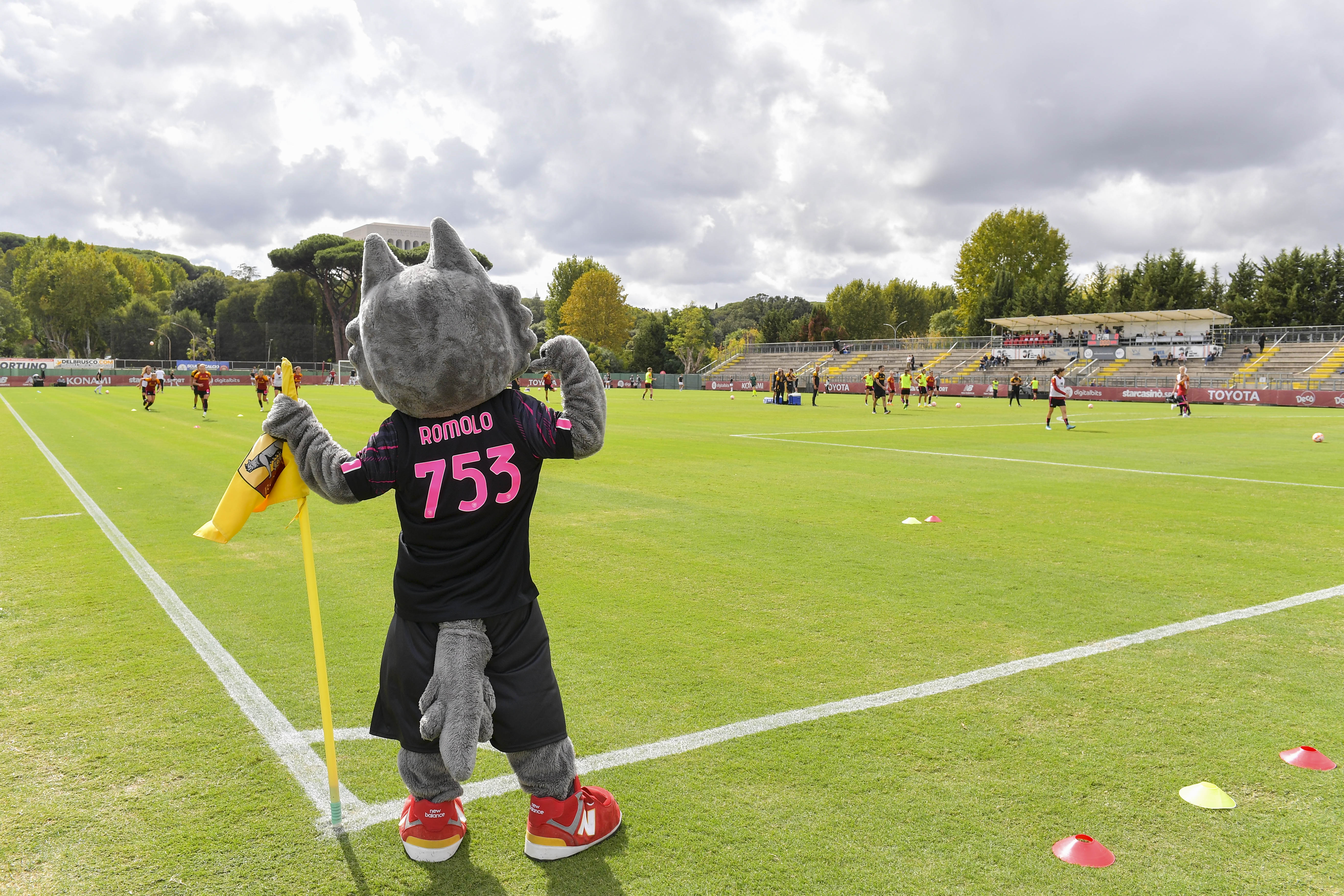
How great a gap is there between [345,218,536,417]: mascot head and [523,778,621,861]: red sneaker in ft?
4.65

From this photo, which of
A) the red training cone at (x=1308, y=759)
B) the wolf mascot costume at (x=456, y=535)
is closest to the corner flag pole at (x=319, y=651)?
the wolf mascot costume at (x=456, y=535)

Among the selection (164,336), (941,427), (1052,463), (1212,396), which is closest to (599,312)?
(164,336)

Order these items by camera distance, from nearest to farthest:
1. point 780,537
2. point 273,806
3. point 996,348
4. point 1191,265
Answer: point 273,806, point 780,537, point 996,348, point 1191,265

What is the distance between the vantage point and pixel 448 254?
3.11 m

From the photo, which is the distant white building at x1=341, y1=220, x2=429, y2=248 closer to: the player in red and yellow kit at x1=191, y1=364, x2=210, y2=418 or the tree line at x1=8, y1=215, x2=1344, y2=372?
the tree line at x1=8, y1=215, x2=1344, y2=372

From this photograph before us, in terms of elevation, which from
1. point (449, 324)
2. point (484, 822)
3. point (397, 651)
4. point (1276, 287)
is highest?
point (1276, 287)

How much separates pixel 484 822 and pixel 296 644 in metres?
2.37

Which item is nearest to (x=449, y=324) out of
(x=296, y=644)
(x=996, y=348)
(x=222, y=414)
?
(x=296, y=644)

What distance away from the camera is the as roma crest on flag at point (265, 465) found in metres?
2.95

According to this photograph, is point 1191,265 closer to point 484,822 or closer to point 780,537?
Answer: point 780,537

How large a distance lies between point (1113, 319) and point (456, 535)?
189 ft

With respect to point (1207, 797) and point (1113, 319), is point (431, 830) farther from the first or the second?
point (1113, 319)

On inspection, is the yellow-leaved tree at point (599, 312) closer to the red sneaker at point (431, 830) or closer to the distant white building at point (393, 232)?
the distant white building at point (393, 232)

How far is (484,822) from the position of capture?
3037mm
